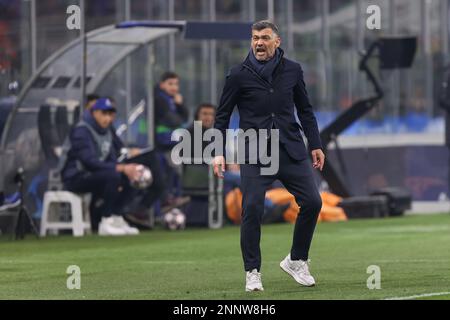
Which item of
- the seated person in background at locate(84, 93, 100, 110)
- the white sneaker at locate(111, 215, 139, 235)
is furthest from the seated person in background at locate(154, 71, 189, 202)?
the seated person in background at locate(84, 93, 100, 110)

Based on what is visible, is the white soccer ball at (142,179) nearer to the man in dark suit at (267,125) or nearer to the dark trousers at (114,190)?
the dark trousers at (114,190)

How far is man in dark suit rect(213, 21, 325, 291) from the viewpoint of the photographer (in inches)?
488

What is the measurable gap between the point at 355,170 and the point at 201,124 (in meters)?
6.46

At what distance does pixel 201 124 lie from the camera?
22562 millimetres

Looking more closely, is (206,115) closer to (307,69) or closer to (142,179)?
(142,179)

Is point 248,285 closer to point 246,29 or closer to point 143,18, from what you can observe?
point 246,29

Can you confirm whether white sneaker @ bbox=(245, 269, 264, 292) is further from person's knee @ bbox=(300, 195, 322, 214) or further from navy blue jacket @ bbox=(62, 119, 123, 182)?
navy blue jacket @ bbox=(62, 119, 123, 182)

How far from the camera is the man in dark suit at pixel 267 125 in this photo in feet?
40.6

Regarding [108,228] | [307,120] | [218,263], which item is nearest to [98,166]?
[108,228]

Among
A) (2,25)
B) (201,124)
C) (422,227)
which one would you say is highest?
(2,25)

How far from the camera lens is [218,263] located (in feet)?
52.0
